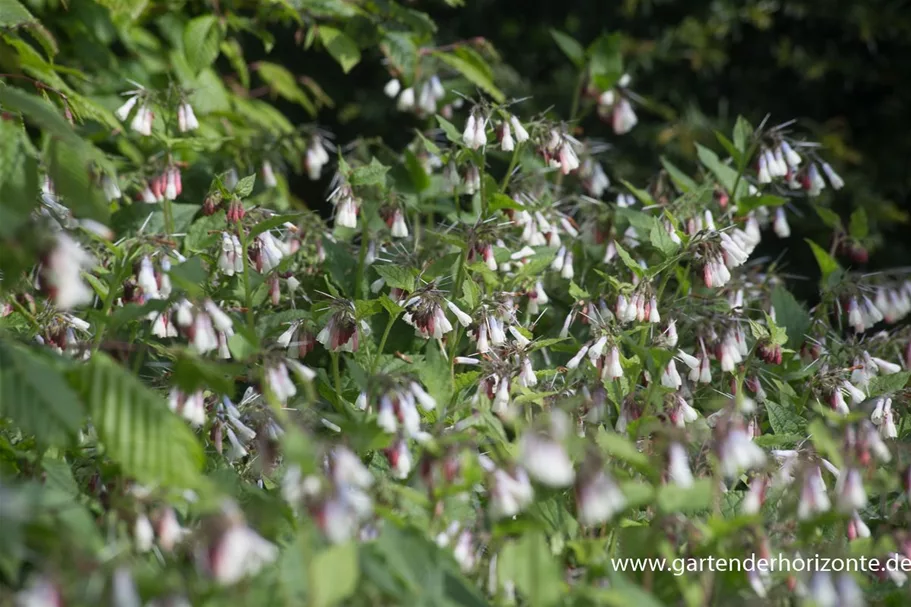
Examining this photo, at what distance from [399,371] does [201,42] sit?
7.98 ft

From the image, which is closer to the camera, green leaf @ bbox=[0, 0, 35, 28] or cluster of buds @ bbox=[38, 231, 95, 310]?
cluster of buds @ bbox=[38, 231, 95, 310]

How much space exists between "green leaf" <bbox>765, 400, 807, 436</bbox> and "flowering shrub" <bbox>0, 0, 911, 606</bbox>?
14 mm

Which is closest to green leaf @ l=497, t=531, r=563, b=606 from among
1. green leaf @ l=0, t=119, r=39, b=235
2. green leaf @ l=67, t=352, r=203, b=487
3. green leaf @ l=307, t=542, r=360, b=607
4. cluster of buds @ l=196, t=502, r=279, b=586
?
green leaf @ l=307, t=542, r=360, b=607

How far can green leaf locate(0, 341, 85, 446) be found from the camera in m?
2.12

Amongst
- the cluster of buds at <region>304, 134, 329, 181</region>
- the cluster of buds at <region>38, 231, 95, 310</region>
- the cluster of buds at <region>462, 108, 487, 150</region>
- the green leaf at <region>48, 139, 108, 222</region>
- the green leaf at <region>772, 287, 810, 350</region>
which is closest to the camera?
the cluster of buds at <region>38, 231, 95, 310</region>

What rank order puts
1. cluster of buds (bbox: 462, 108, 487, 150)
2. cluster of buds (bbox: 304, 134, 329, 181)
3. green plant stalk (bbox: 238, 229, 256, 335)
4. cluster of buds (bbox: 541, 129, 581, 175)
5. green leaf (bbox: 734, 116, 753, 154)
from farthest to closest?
1. cluster of buds (bbox: 304, 134, 329, 181)
2. green leaf (bbox: 734, 116, 753, 154)
3. cluster of buds (bbox: 541, 129, 581, 175)
4. cluster of buds (bbox: 462, 108, 487, 150)
5. green plant stalk (bbox: 238, 229, 256, 335)

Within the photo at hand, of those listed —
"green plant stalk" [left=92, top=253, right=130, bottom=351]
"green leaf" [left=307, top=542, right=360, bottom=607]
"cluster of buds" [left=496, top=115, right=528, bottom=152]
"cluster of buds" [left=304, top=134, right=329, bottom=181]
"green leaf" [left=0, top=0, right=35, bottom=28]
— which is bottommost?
"cluster of buds" [left=304, top=134, right=329, bottom=181]

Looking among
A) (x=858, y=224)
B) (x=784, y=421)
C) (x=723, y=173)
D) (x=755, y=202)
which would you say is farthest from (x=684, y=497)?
(x=858, y=224)

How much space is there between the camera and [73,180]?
8.01 ft

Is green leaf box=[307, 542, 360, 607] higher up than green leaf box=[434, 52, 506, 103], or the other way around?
green leaf box=[307, 542, 360, 607]

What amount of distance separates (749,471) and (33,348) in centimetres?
194

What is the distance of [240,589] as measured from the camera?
2.03 m

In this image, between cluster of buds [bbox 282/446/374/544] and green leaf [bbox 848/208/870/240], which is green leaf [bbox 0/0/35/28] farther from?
green leaf [bbox 848/208/870/240]

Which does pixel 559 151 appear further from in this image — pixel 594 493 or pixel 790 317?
pixel 594 493
